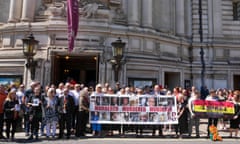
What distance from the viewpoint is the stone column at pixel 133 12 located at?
22812mm

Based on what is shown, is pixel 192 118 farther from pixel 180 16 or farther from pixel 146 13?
pixel 180 16

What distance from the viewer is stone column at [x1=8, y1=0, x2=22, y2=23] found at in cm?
2211

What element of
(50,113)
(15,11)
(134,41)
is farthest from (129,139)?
(15,11)

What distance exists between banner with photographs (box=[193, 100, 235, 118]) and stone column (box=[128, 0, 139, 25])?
34.2 feet

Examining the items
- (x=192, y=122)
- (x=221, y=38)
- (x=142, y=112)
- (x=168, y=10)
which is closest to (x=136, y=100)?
(x=142, y=112)

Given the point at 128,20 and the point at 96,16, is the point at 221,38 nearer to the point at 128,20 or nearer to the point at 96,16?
the point at 128,20

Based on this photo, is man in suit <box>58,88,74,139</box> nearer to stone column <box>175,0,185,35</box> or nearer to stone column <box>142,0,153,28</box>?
stone column <box>142,0,153,28</box>

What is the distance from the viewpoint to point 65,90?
13.2 metres

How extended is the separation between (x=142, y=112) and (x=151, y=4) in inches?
481

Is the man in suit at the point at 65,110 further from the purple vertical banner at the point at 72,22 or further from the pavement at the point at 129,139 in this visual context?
the purple vertical banner at the point at 72,22

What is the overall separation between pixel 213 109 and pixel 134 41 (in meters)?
9.60

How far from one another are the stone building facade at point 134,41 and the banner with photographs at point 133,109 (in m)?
6.79

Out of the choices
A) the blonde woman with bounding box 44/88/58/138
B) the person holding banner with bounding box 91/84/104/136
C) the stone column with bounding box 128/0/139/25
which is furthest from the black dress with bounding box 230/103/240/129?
the stone column with bounding box 128/0/139/25

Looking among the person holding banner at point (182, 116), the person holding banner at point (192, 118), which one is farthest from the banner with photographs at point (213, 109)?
the person holding banner at point (182, 116)
